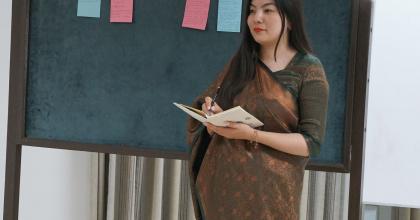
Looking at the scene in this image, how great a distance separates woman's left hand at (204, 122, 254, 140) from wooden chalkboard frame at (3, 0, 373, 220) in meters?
0.28

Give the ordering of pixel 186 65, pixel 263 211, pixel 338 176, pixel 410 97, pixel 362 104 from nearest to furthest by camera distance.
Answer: pixel 263 211 → pixel 362 104 → pixel 186 65 → pixel 410 97 → pixel 338 176

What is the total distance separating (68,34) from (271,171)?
2.92ft

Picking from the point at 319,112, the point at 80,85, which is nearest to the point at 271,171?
the point at 319,112

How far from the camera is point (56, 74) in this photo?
2.03 meters

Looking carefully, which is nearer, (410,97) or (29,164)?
(410,97)

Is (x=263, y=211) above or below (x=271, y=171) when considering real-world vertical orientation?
below

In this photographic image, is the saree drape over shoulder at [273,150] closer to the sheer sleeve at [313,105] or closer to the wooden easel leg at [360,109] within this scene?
the sheer sleeve at [313,105]

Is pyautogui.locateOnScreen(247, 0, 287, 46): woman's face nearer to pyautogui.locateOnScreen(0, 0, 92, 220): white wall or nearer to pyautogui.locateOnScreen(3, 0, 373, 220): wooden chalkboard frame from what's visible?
pyautogui.locateOnScreen(3, 0, 373, 220): wooden chalkboard frame

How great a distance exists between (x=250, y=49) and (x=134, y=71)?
1.47ft

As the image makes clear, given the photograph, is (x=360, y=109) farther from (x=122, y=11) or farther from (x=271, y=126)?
(x=122, y=11)

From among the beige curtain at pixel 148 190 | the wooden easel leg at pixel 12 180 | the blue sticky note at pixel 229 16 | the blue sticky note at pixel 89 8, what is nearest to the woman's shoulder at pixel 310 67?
the blue sticky note at pixel 229 16

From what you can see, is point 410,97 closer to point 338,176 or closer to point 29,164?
point 338,176

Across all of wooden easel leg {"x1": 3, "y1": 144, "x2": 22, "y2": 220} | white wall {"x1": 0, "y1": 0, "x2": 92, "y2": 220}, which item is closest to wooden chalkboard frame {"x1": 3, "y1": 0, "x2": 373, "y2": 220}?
wooden easel leg {"x1": 3, "y1": 144, "x2": 22, "y2": 220}

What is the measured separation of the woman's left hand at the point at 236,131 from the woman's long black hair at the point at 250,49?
8 cm
